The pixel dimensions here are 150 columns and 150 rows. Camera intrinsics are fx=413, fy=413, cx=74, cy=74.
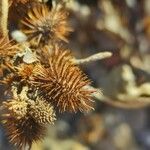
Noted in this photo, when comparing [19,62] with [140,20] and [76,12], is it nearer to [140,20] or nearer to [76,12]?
[76,12]

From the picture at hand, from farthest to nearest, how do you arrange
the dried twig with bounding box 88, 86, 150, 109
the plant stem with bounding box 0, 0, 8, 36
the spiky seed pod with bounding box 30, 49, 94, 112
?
the dried twig with bounding box 88, 86, 150, 109 < the plant stem with bounding box 0, 0, 8, 36 < the spiky seed pod with bounding box 30, 49, 94, 112

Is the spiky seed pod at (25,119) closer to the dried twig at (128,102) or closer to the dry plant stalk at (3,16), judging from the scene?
the dry plant stalk at (3,16)

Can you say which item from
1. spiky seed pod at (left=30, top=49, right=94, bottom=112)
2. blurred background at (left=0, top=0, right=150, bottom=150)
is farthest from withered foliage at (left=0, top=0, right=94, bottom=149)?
blurred background at (left=0, top=0, right=150, bottom=150)

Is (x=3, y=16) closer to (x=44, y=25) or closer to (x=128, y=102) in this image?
(x=44, y=25)

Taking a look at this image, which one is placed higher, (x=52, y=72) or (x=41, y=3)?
(x=41, y=3)

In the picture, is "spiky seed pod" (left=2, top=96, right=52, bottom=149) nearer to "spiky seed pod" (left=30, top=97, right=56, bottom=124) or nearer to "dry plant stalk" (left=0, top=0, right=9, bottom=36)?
"spiky seed pod" (left=30, top=97, right=56, bottom=124)

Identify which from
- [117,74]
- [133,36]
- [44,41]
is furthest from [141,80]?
[44,41]

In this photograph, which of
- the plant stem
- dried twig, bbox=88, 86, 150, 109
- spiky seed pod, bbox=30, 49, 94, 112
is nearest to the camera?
spiky seed pod, bbox=30, 49, 94, 112
